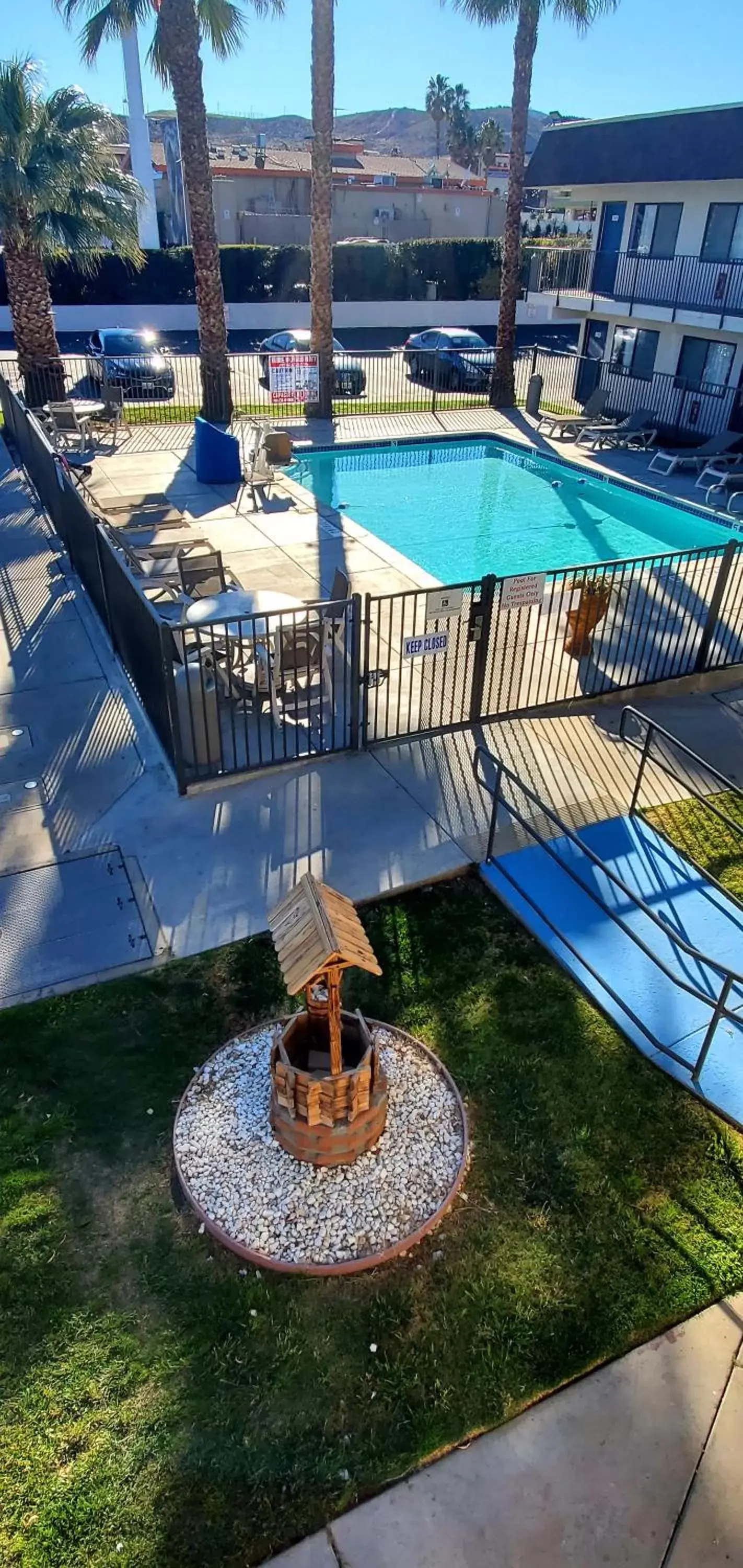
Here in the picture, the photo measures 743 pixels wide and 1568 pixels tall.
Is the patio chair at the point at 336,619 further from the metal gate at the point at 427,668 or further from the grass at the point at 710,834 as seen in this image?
the grass at the point at 710,834

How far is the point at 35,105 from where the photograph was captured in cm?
1883

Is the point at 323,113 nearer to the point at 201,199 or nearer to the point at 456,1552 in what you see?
the point at 201,199

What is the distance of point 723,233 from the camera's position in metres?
20.7

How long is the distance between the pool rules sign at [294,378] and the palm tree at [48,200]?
3768mm

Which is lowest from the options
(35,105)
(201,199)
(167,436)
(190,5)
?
(167,436)

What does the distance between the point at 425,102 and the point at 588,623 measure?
13912cm

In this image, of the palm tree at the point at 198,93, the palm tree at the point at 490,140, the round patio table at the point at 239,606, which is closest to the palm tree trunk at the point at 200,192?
the palm tree at the point at 198,93

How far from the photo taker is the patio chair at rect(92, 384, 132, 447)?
67.6 ft

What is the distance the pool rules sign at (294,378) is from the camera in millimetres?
21984

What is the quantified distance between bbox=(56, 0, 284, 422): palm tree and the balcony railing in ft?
30.0

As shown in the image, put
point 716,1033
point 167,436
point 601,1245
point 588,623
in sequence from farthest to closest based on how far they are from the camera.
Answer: point 167,436 → point 588,623 → point 716,1033 → point 601,1245

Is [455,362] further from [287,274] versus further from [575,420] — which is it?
[287,274]

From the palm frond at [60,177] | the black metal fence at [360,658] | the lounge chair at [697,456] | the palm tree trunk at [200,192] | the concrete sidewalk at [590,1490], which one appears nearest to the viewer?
the concrete sidewalk at [590,1490]

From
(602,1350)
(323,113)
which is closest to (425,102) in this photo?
(323,113)
